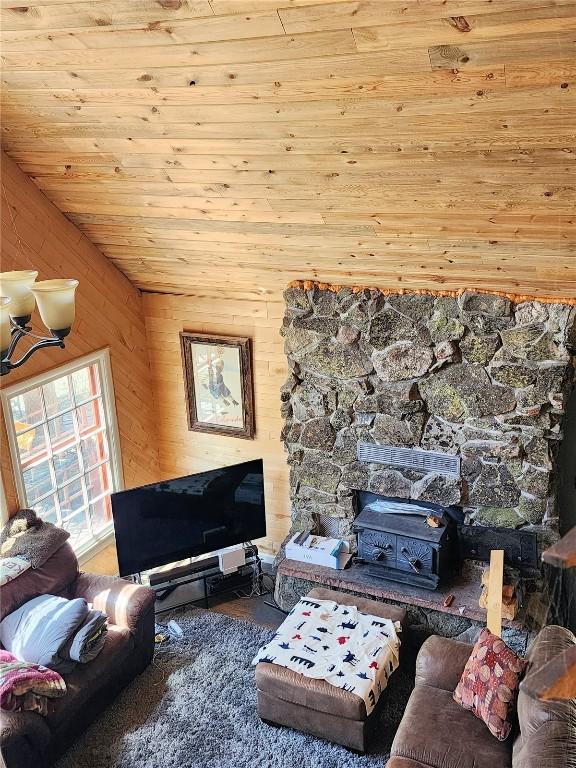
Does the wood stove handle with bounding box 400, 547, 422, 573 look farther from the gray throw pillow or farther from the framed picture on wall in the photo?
the gray throw pillow

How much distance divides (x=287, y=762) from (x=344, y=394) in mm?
2145

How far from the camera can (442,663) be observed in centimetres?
354

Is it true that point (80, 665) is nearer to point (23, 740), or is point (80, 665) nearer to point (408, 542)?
point (23, 740)

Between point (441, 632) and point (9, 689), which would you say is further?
point (441, 632)

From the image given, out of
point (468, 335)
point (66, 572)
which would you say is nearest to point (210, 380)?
point (66, 572)

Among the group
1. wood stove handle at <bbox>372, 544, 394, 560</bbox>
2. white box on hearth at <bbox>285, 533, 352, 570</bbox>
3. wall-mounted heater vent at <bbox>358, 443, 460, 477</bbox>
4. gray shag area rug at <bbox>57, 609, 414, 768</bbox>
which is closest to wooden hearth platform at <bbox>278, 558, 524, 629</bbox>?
white box on hearth at <bbox>285, 533, 352, 570</bbox>

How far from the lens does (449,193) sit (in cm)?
314

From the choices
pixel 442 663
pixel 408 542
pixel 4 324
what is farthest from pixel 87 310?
pixel 442 663

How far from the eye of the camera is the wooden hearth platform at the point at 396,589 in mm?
4121

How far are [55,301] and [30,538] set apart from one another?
7.57 ft

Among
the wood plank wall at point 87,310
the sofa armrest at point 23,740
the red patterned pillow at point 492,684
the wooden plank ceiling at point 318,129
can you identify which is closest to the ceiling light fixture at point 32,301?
the wooden plank ceiling at point 318,129

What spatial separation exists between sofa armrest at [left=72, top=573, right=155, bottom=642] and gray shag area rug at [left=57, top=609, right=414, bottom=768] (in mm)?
344

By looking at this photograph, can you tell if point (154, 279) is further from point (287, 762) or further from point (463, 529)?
point (287, 762)

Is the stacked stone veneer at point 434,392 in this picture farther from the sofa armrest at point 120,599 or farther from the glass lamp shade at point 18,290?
the glass lamp shade at point 18,290
